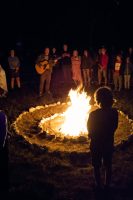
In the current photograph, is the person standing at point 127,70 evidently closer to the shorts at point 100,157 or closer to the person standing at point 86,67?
the person standing at point 86,67

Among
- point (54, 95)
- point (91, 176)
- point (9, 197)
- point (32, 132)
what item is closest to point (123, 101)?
point (54, 95)

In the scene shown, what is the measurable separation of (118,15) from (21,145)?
710 inches

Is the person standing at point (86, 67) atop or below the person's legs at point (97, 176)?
atop

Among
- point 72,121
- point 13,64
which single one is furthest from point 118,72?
point 72,121

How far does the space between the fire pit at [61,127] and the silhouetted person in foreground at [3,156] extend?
10.0ft

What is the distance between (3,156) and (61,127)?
4895 mm

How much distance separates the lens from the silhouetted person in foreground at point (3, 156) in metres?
6.92

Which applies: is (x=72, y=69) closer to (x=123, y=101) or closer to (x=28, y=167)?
(x=123, y=101)

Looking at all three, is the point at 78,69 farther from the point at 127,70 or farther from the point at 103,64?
the point at 127,70

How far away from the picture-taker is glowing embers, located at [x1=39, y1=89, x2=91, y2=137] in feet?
37.6

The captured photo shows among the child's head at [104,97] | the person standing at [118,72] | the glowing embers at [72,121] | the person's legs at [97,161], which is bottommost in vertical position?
the person's legs at [97,161]

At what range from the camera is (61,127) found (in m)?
11.9

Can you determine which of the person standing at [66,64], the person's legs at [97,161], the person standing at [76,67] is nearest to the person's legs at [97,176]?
the person's legs at [97,161]

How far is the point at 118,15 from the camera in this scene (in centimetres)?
2658
